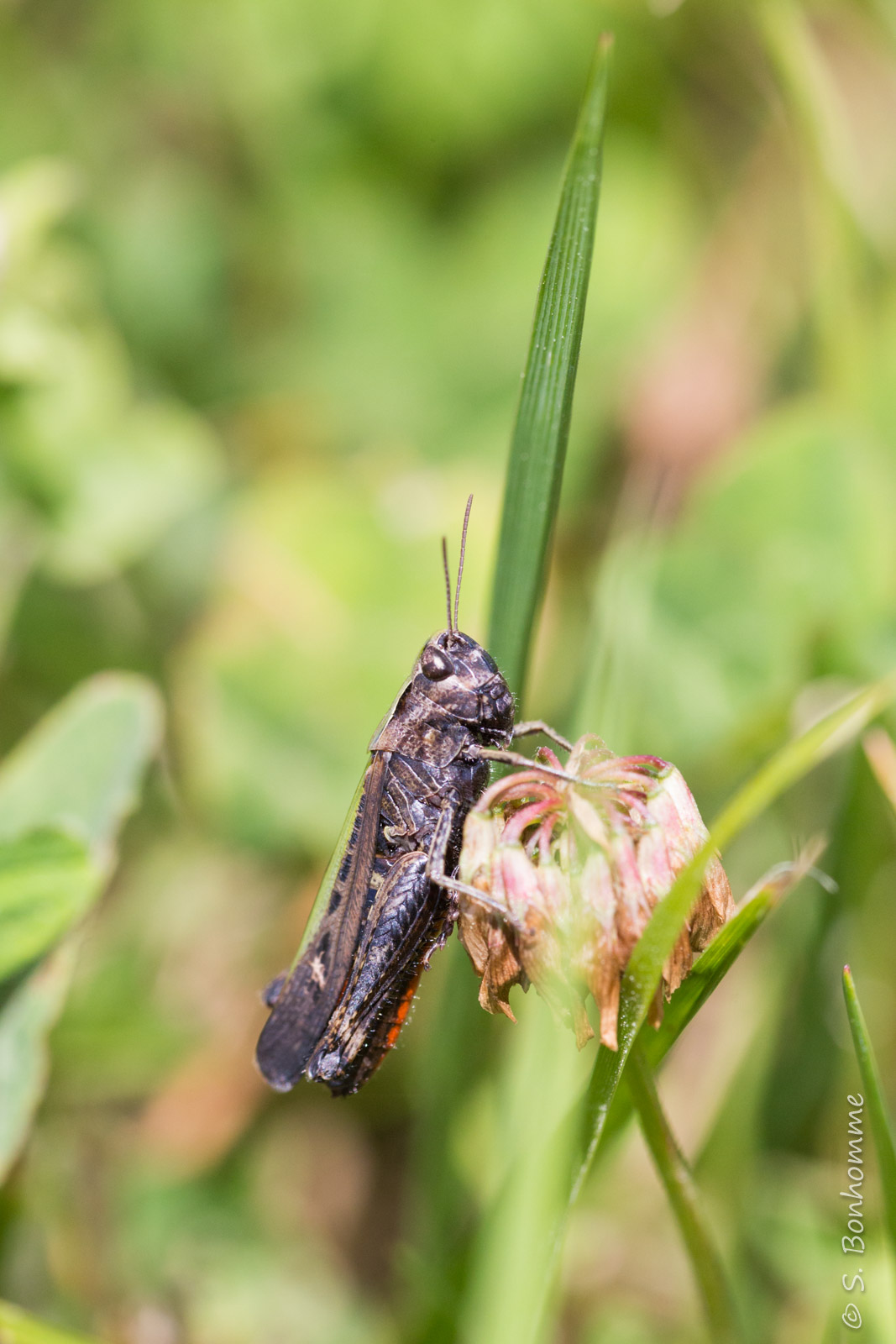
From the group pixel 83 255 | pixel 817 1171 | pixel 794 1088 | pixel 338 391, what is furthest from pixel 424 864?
pixel 83 255

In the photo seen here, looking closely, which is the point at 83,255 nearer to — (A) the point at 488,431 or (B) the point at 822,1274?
(A) the point at 488,431

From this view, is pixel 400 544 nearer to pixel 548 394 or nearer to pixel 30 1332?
pixel 548 394

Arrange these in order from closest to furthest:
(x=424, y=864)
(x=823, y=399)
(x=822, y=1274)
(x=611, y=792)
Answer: (x=611, y=792) → (x=424, y=864) → (x=822, y=1274) → (x=823, y=399)

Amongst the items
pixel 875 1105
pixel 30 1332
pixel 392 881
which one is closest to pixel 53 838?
pixel 392 881

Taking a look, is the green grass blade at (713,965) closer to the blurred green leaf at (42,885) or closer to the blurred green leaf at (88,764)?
the blurred green leaf at (42,885)

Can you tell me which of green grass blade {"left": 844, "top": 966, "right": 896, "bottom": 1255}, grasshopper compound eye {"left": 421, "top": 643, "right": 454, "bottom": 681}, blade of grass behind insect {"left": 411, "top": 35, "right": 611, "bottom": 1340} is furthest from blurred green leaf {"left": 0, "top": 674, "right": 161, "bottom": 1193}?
green grass blade {"left": 844, "top": 966, "right": 896, "bottom": 1255}

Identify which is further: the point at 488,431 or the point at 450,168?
the point at 450,168

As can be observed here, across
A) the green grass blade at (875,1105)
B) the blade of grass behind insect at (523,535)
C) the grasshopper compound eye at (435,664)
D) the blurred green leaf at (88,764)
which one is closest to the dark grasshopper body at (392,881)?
the grasshopper compound eye at (435,664)
